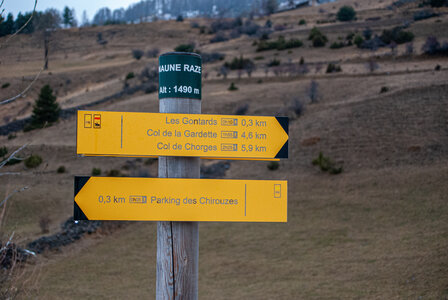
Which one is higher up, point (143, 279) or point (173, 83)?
point (173, 83)

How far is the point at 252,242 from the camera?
13758mm

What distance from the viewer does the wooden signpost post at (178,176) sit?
110 inches

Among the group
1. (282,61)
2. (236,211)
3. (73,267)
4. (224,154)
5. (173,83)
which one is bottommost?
(73,267)

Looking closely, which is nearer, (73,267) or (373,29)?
(73,267)

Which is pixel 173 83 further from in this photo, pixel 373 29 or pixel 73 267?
pixel 373 29

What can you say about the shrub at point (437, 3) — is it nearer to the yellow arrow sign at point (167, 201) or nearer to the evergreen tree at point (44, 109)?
the evergreen tree at point (44, 109)

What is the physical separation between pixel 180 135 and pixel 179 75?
1.35ft

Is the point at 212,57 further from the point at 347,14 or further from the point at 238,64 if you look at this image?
the point at 347,14

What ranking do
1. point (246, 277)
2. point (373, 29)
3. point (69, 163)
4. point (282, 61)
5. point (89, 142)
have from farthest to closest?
point (373, 29)
point (282, 61)
point (69, 163)
point (246, 277)
point (89, 142)

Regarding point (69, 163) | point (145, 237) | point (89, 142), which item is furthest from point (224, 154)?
point (69, 163)

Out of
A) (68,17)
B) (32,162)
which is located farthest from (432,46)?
(68,17)

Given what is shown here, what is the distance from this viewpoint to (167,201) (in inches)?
111

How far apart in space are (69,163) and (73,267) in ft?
43.7

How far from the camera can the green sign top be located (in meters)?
2.88
